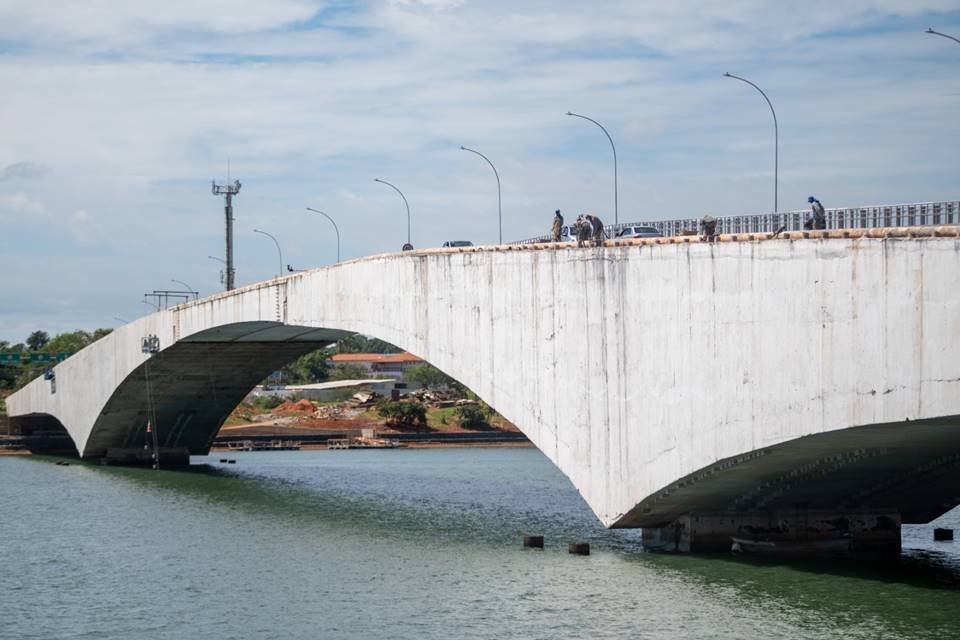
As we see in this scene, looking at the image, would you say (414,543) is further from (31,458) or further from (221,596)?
(31,458)

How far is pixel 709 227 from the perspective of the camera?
39875 mm

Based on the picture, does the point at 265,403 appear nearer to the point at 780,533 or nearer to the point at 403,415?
the point at 403,415

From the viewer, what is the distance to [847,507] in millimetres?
46562

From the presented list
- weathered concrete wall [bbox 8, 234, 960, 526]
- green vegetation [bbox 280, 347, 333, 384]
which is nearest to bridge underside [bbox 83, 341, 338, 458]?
weathered concrete wall [bbox 8, 234, 960, 526]

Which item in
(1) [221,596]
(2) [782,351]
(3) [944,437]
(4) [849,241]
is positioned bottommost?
(1) [221,596]

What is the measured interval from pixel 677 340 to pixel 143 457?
6514 centimetres

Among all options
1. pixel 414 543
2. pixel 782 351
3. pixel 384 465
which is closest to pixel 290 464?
pixel 384 465

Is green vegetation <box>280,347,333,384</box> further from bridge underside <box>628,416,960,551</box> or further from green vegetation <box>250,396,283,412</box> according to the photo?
bridge underside <box>628,416,960,551</box>

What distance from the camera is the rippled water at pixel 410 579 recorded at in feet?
115

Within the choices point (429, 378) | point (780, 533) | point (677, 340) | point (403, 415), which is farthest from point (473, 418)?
point (677, 340)

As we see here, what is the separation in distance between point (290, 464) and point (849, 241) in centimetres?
6819

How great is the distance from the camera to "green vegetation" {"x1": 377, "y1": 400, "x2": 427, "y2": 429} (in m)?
131

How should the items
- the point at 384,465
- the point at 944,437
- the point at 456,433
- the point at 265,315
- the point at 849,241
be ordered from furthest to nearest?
the point at 456,433, the point at 384,465, the point at 265,315, the point at 944,437, the point at 849,241

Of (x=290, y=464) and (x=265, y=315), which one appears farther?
(x=290, y=464)
